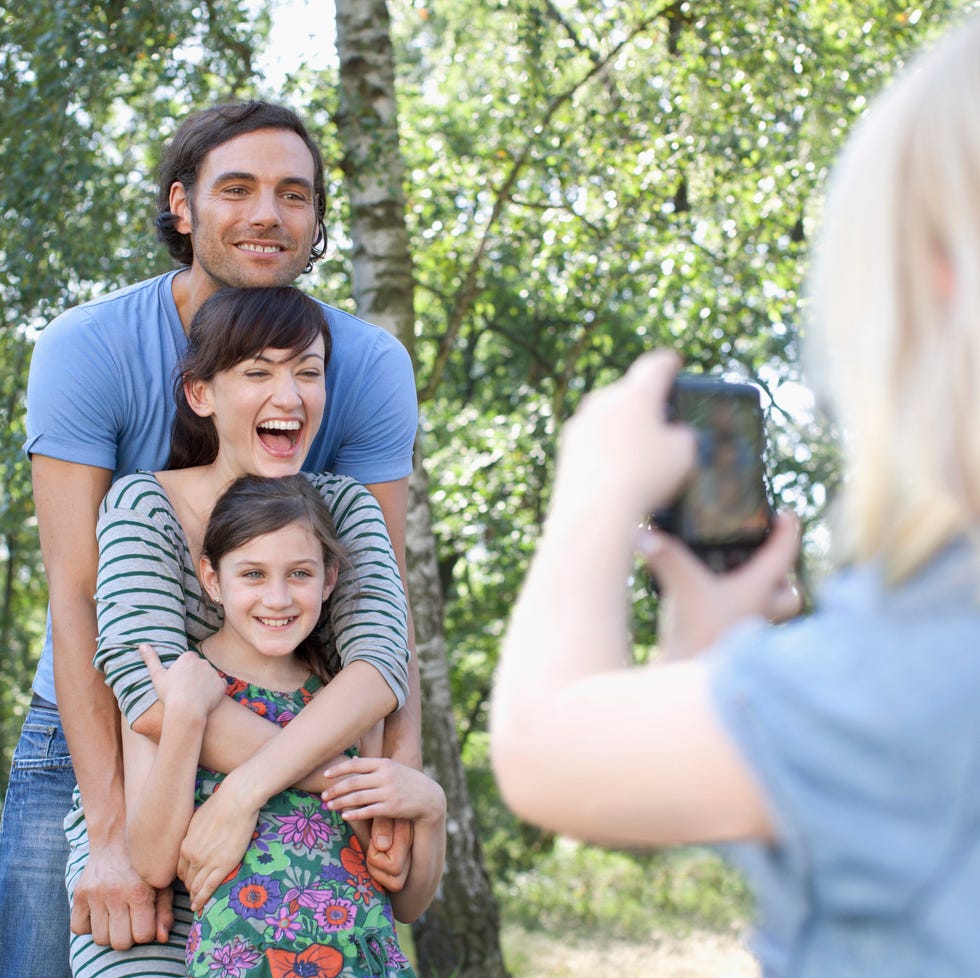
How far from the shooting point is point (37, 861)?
2.57 m

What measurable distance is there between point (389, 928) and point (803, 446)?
22.7ft

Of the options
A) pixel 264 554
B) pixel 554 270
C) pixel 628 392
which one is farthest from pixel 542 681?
pixel 554 270

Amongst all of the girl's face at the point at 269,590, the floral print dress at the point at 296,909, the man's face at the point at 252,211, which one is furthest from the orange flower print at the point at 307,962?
the man's face at the point at 252,211

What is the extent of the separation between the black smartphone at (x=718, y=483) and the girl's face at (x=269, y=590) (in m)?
1.26

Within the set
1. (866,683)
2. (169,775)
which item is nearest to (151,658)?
(169,775)

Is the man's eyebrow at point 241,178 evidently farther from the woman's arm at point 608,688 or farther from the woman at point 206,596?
the woman's arm at point 608,688

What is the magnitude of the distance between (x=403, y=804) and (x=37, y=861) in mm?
832

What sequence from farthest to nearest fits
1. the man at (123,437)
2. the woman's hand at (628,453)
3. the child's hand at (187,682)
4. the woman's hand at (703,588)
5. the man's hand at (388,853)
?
the man at (123,437), the man's hand at (388,853), the child's hand at (187,682), the woman's hand at (703,588), the woman's hand at (628,453)

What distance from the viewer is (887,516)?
94cm

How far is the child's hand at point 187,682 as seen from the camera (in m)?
2.12

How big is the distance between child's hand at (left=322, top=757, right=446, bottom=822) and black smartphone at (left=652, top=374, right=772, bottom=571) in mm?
1183

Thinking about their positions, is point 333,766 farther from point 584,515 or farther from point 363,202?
point 363,202

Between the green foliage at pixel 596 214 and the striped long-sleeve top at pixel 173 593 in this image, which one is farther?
the green foliage at pixel 596 214

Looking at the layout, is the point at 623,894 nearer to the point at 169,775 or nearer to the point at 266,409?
the point at 266,409
